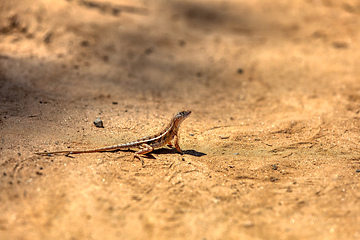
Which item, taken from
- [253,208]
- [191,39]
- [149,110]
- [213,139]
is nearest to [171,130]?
[213,139]

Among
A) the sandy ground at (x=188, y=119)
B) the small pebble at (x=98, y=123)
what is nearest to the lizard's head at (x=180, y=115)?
the sandy ground at (x=188, y=119)

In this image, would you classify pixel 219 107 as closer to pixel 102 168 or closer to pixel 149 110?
pixel 149 110

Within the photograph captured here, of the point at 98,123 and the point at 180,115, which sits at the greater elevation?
the point at 180,115

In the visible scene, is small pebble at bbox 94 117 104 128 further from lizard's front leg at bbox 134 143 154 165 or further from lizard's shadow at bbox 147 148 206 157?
lizard's shadow at bbox 147 148 206 157

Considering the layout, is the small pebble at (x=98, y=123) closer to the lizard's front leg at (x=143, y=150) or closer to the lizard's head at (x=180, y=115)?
the lizard's front leg at (x=143, y=150)

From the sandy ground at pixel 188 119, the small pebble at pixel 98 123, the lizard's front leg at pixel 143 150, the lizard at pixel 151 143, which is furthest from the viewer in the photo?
the small pebble at pixel 98 123

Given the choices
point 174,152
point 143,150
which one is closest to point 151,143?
point 143,150

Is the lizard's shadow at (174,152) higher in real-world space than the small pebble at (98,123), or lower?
lower

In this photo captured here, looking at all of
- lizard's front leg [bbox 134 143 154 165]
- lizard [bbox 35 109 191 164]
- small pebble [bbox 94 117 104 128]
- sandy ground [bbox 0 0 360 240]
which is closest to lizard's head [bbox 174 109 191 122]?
lizard [bbox 35 109 191 164]

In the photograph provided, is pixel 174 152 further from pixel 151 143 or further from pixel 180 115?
pixel 180 115
